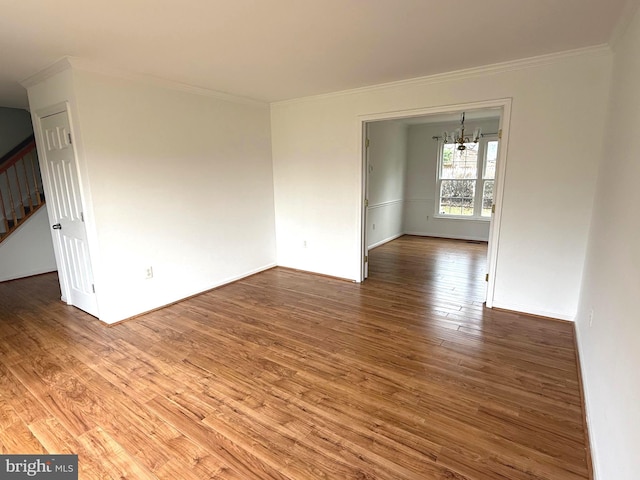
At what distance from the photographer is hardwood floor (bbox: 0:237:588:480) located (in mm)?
1677

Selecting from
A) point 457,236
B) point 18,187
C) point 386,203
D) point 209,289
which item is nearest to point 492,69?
point 386,203

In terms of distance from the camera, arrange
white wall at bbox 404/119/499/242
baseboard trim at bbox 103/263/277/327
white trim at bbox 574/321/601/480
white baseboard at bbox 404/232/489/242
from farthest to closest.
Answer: white wall at bbox 404/119/499/242 → white baseboard at bbox 404/232/489/242 → baseboard trim at bbox 103/263/277/327 → white trim at bbox 574/321/601/480

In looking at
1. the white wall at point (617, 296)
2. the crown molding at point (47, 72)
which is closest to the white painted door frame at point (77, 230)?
the crown molding at point (47, 72)

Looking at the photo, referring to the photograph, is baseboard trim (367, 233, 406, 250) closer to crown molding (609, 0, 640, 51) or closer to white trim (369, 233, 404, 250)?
white trim (369, 233, 404, 250)

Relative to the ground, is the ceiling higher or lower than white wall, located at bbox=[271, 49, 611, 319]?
higher

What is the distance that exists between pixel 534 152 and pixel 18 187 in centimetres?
668

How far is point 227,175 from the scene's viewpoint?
4.22 m

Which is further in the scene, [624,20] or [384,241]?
[384,241]

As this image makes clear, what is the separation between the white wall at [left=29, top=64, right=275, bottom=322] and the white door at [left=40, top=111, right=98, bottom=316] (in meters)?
0.19

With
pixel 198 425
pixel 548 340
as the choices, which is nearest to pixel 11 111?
pixel 198 425

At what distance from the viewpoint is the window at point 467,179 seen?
677 centimetres

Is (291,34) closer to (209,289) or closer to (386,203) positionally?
(209,289)

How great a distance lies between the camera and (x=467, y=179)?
23.1ft

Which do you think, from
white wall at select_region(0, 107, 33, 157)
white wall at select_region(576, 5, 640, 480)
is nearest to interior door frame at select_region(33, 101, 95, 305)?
white wall at select_region(0, 107, 33, 157)
